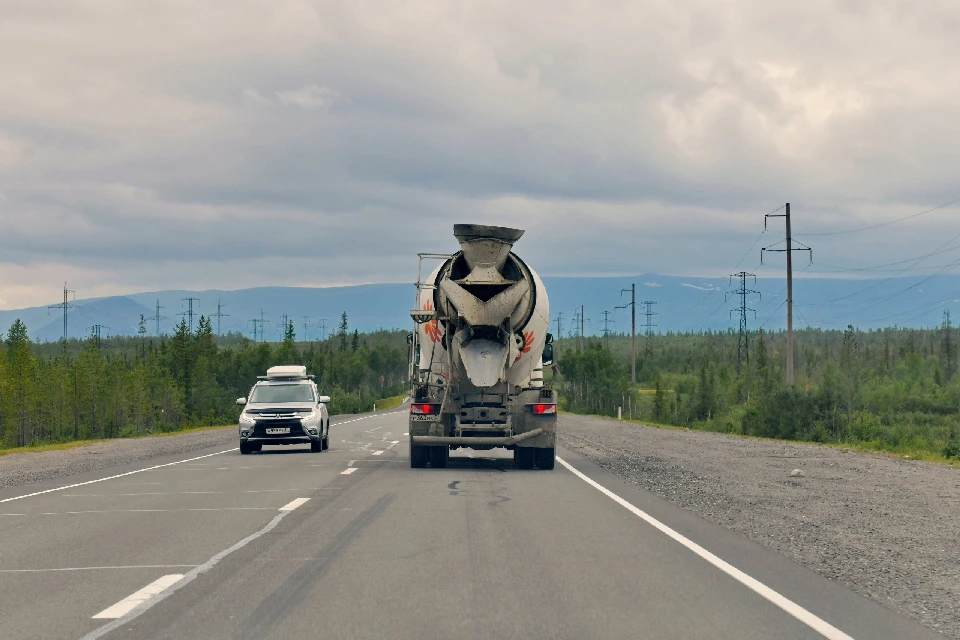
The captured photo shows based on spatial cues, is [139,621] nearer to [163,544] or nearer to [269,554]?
[269,554]

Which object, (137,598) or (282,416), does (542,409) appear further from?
(137,598)

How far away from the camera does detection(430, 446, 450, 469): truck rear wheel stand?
2128cm

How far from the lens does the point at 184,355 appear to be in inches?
5748

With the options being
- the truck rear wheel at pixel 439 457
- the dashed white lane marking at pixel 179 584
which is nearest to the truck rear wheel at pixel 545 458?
the truck rear wheel at pixel 439 457

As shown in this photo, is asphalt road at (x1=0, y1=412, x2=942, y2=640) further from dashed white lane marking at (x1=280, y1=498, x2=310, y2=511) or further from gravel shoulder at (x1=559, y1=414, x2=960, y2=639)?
gravel shoulder at (x1=559, y1=414, x2=960, y2=639)

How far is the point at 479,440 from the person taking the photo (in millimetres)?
20109

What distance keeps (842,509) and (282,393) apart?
1735cm

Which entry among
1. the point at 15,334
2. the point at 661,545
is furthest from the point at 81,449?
the point at 15,334

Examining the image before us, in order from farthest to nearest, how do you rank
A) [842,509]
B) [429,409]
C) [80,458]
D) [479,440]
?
[80,458] < [429,409] < [479,440] < [842,509]

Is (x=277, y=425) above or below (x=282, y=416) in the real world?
below

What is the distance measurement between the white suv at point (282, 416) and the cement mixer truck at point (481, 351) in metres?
7.46

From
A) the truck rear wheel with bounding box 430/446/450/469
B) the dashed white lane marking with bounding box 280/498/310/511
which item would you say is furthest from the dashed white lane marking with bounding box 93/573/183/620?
the truck rear wheel with bounding box 430/446/450/469

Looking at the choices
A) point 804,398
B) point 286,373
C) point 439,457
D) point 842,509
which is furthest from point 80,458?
point 804,398

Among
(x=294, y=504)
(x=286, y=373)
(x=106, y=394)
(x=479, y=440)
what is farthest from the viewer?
(x=106, y=394)
